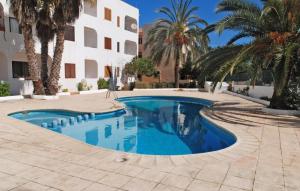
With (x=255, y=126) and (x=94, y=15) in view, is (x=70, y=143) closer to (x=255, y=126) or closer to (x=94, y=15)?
(x=255, y=126)

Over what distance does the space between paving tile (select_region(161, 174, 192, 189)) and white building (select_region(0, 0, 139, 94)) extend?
15.9 meters

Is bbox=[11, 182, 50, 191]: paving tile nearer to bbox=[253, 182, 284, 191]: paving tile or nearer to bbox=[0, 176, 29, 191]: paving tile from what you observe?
bbox=[0, 176, 29, 191]: paving tile

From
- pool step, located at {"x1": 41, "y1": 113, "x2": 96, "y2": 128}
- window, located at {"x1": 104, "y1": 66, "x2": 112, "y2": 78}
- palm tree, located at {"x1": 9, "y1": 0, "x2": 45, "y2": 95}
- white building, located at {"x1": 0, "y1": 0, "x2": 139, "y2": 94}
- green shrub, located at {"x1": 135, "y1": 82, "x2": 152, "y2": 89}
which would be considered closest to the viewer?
pool step, located at {"x1": 41, "y1": 113, "x2": 96, "y2": 128}

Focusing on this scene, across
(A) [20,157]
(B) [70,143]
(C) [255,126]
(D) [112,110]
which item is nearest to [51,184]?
(A) [20,157]

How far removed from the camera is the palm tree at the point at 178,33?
1043 inches

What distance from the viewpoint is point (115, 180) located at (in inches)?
168

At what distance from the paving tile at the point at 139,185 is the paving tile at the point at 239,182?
1.31m

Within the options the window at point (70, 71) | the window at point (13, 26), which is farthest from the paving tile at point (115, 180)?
the window at point (70, 71)

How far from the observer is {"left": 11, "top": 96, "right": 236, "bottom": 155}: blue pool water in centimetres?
816

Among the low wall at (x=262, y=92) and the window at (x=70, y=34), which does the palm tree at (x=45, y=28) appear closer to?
the window at (x=70, y=34)

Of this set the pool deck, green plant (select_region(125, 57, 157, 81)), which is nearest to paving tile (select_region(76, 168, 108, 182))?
the pool deck

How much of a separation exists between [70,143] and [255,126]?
639cm

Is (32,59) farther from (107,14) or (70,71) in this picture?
(107,14)

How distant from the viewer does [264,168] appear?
487 cm
